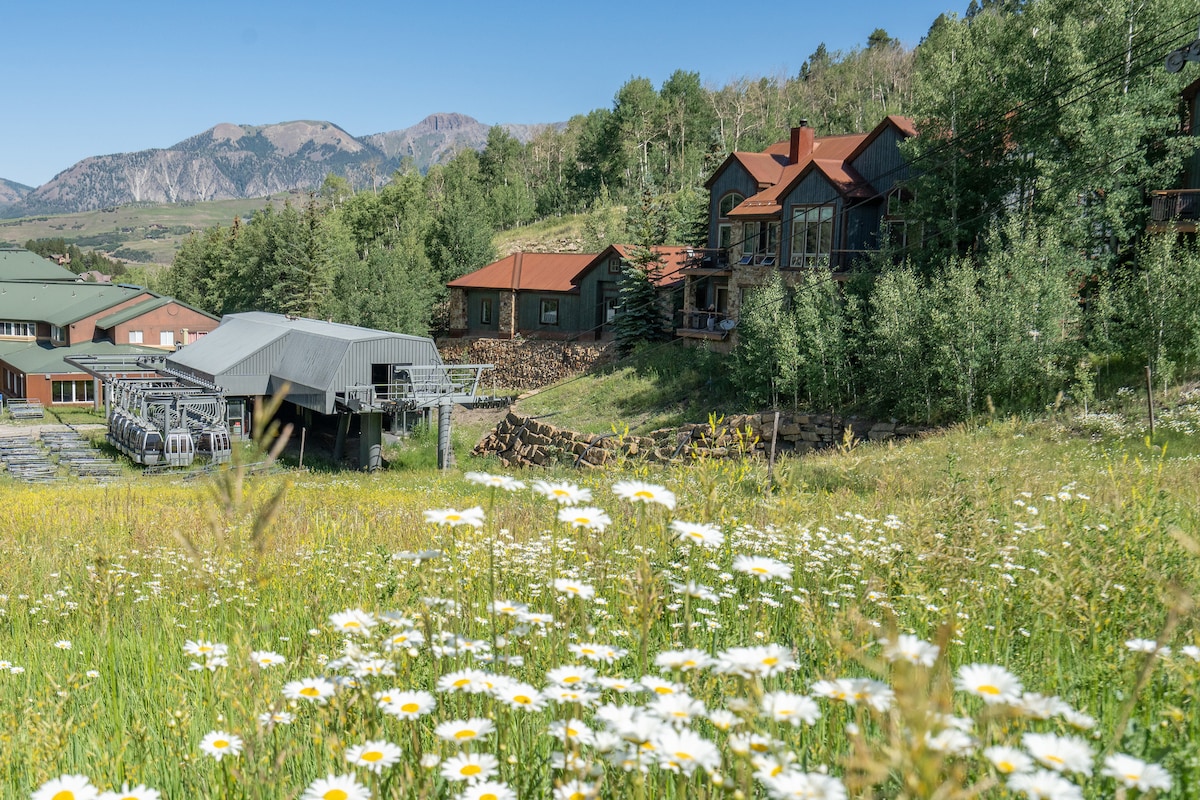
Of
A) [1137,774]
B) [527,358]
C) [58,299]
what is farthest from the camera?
[58,299]

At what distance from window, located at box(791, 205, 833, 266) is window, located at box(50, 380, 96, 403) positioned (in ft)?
152

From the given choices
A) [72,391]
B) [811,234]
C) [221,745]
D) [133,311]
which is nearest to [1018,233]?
[811,234]

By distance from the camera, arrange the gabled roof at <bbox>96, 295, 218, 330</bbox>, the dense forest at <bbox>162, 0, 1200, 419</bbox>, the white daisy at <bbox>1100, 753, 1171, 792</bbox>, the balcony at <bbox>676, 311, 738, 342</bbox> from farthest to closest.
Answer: the gabled roof at <bbox>96, 295, 218, 330</bbox>, the balcony at <bbox>676, 311, 738, 342</bbox>, the dense forest at <bbox>162, 0, 1200, 419</bbox>, the white daisy at <bbox>1100, 753, 1171, 792</bbox>

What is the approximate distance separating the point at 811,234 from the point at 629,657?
3042 centimetres

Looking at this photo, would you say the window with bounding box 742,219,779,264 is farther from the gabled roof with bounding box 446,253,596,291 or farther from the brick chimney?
the gabled roof with bounding box 446,253,596,291

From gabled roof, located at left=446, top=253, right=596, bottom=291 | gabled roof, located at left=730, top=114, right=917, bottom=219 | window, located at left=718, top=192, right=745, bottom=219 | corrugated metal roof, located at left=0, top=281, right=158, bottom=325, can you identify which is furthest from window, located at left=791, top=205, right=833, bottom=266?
corrugated metal roof, located at left=0, top=281, right=158, bottom=325

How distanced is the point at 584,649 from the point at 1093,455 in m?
15.3

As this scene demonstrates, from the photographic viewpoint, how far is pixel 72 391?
55.4m

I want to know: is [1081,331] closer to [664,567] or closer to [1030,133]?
[1030,133]

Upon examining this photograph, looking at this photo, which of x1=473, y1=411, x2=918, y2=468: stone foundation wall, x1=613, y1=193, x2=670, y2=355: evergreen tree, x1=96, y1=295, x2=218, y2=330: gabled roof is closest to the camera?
x1=473, y1=411, x2=918, y2=468: stone foundation wall

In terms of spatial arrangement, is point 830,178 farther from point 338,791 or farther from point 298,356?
point 338,791

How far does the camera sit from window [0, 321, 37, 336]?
62.0 m

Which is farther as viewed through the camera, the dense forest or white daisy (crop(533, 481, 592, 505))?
the dense forest

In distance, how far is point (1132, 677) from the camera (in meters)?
2.98
